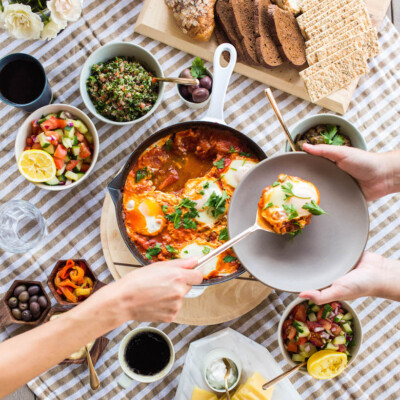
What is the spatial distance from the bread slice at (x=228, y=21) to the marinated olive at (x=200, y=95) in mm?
388

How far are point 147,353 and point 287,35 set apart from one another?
7.63 feet

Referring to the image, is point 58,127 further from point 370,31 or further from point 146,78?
point 370,31

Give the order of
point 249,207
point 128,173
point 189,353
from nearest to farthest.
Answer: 1. point 249,207
2. point 128,173
3. point 189,353

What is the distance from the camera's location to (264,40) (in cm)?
315

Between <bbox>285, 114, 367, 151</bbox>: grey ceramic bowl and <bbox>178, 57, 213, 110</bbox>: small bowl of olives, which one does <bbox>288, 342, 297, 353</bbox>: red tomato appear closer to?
<bbox>285, 114, 367, 151</bbox>: grey ceramic bowl

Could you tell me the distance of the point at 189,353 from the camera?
128 inches

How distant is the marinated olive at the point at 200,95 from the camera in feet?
10.1

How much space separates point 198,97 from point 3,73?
126 centimetres

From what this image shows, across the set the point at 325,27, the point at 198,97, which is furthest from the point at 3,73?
the point at 325,27

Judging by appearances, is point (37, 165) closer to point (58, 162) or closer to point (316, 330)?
point (58, 162)

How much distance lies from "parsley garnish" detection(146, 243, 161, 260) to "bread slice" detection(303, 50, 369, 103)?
143cm

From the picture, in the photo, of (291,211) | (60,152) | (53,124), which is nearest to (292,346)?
(291,211)

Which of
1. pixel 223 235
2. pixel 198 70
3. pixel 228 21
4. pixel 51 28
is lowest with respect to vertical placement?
pixel 223 235

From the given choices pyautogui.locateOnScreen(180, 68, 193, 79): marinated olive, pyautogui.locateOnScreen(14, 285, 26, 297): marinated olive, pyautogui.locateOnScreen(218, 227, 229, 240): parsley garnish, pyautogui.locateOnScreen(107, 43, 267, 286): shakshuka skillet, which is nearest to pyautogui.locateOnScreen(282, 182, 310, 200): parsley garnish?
pyautogui.locateOnScreen(107, 43, 267, 286): shakshuka skillet
